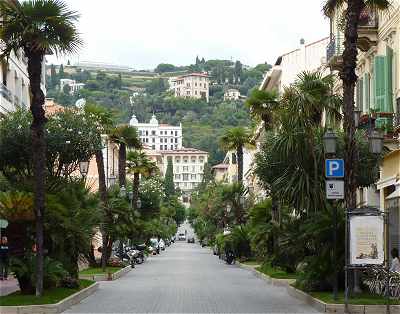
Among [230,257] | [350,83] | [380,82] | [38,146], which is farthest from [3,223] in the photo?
[230,257]

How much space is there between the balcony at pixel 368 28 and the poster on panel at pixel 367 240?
1777 cm

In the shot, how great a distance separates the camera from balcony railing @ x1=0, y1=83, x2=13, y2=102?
46.9 meters

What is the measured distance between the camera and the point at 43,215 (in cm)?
2444

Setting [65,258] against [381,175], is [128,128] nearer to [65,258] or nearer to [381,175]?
[381,175]

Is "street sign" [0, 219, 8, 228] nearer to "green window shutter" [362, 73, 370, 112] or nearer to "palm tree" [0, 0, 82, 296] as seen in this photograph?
"palm tree" [0, 0, 82, 296]

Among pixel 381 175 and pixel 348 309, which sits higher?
pixel 381 175

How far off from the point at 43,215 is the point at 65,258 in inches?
131

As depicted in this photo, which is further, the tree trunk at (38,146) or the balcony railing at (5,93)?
the balcony railing at (5,93)

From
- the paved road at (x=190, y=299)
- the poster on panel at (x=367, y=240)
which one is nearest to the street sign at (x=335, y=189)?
the poster on panel at (x=367, y=240)

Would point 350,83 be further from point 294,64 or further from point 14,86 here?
point 294,64

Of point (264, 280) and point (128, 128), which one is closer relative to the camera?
point (264, 280)

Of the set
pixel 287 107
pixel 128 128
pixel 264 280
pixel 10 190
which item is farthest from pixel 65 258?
pixel 128 128

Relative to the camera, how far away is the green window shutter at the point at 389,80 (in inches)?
1345

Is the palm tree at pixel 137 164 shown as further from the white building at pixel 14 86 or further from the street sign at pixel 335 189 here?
the street sign at pixel 335 189
